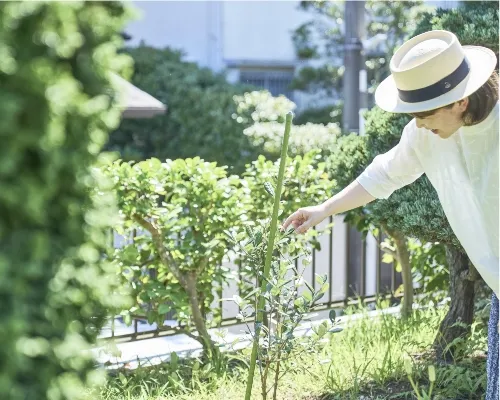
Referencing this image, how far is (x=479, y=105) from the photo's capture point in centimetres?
264

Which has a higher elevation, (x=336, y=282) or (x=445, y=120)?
(x=445, y=120)

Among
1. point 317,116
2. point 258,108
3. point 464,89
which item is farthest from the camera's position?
point 317,116

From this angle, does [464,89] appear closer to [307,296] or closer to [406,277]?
[307,296]


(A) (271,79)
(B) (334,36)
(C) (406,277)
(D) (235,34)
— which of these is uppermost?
(D) (235,34)

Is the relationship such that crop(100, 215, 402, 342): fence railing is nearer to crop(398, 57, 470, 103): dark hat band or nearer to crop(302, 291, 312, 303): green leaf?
crop(302, 291, 312, 303): green leaf

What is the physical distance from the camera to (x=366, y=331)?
4836mm

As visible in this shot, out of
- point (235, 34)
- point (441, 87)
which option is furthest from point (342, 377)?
point (235, 34)

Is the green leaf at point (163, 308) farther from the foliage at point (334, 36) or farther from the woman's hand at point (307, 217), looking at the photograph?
the foliage at point (334, 36)

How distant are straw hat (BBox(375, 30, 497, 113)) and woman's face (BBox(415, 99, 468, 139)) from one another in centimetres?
5

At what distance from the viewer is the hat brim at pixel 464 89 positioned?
261 cm

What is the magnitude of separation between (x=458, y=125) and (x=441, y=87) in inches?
5.6

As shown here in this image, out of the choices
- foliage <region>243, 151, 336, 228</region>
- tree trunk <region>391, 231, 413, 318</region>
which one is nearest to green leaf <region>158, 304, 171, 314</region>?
foliage <region>243, 151, 336, 228</region>

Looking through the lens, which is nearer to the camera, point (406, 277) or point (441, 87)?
point (441, 87)

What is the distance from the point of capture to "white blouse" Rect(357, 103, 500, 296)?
2691 mm
